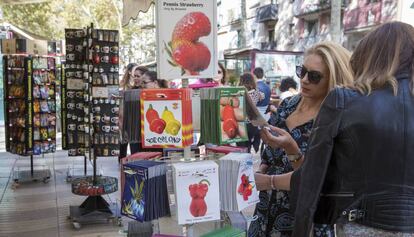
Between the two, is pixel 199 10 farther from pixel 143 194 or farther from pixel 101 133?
pixel 101 133

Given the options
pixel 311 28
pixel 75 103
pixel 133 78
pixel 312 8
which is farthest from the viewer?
pixel 311 28

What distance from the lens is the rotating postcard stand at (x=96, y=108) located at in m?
4.71

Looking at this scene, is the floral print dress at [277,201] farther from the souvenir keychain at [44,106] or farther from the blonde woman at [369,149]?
the souvenir keychain at [44,106]

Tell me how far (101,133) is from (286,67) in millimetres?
8988

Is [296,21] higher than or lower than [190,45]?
higher

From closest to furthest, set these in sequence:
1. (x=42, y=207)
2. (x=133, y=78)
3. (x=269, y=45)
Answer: (x=42, y=207)
(x=133, y=78)
(x=269, y=45)

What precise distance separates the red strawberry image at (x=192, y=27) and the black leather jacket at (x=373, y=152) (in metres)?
1.11

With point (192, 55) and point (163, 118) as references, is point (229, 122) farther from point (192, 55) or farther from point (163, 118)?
point (192, 55)

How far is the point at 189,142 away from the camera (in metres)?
2.29

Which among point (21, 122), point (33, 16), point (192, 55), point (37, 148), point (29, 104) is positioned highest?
point (33, 16)

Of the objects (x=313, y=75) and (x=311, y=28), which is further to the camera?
(x=311, y=28)

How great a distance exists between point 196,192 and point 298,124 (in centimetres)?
66

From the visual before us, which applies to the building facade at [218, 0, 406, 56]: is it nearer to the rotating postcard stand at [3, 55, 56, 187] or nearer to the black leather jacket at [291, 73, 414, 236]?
the rotating postcard stand at [3, 55, 56, 187]

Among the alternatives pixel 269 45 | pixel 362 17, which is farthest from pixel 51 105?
pixel 269 45
